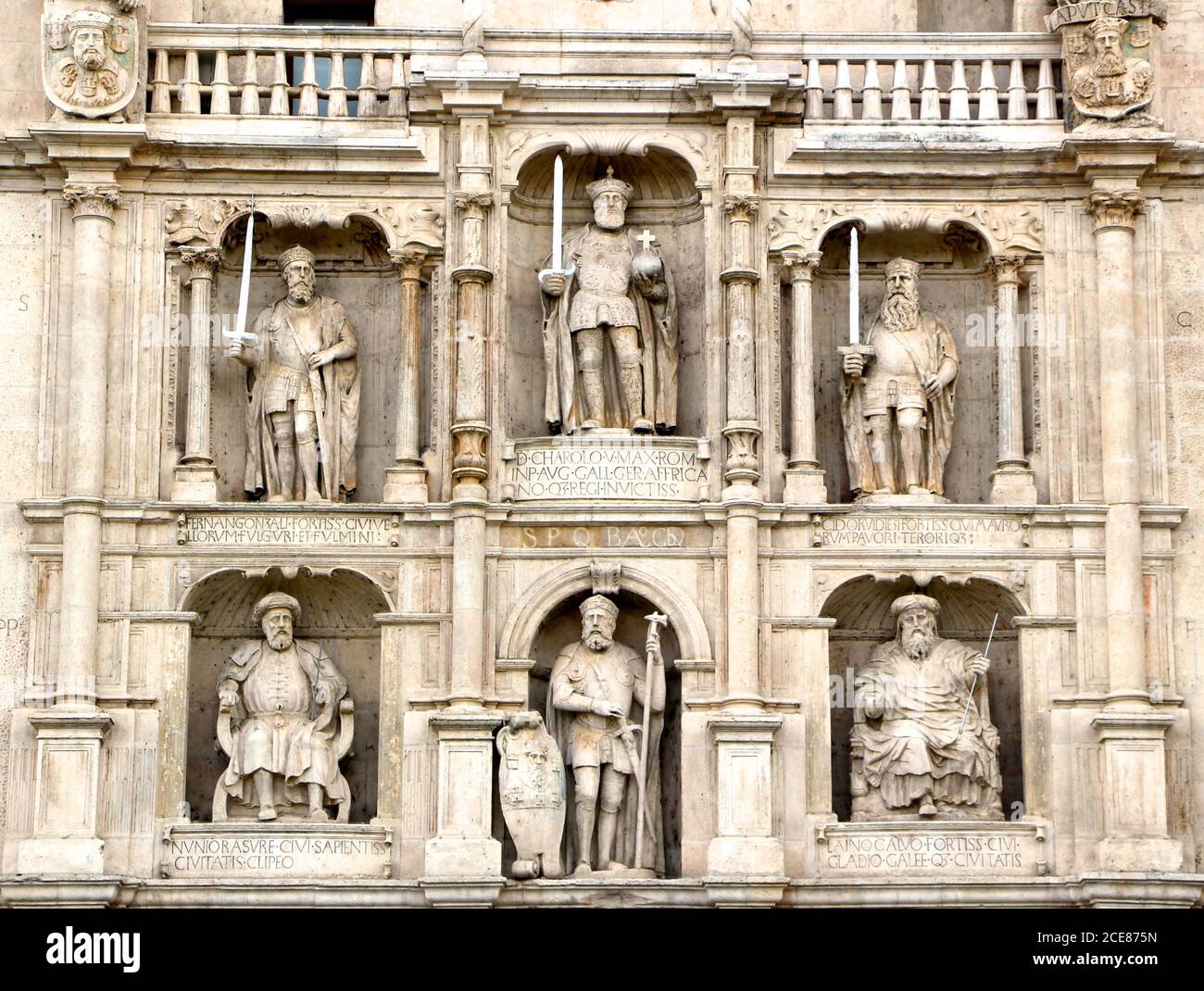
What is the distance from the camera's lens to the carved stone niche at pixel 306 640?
27781mm

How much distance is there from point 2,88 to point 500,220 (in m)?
4.36

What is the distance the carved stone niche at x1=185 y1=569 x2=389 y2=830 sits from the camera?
27.8 meters

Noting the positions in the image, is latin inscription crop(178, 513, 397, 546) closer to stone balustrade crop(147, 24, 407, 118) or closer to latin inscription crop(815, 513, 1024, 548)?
stone balustrade crop(147, 24, 407, 118)

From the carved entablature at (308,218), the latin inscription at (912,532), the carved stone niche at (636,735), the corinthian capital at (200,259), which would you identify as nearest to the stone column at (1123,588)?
the latin inscription at (912,532)

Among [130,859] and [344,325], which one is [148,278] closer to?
[344,325]

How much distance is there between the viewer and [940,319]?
29.0 m

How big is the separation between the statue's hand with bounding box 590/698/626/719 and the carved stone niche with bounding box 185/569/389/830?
1840mm

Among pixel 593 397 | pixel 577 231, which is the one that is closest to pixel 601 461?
pixel 593 397

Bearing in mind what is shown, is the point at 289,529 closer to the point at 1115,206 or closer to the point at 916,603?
the point at 916,603

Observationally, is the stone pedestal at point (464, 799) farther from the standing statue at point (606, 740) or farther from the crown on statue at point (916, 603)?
the crown on statue at point (916, 603)

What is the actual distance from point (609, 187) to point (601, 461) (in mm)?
2449

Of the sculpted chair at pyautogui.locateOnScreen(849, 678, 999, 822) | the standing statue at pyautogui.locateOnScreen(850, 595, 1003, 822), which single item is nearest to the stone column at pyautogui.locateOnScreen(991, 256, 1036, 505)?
the standing statue at pyautogui.locateOnScreen(850, 595, 1003, 822)

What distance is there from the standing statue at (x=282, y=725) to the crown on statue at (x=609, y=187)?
4319 millimetres
